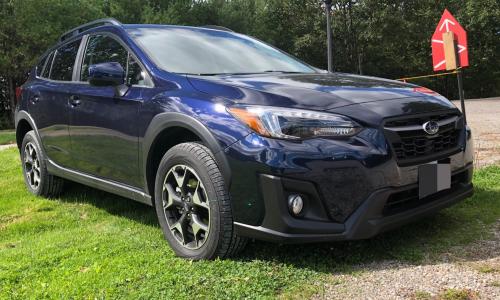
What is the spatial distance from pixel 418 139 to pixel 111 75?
7.23 feet

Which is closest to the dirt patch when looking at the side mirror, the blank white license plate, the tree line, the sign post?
the blank white license plate

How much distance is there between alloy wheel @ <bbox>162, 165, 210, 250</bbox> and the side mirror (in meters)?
0.87

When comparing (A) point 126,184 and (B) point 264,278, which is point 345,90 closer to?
(B) point 264,278

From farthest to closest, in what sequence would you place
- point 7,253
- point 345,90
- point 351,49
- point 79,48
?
point 351,49 < point 79,48 < point 7,253 < point 345,90

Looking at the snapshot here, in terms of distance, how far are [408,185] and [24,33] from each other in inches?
953

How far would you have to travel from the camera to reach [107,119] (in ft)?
13.1

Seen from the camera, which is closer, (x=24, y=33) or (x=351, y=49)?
(x=24, y=33)

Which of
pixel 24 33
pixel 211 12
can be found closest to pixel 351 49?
pixel 211 12

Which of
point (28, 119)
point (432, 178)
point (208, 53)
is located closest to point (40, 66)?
point (28, 119)

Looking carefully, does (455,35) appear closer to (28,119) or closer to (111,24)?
(111,24)

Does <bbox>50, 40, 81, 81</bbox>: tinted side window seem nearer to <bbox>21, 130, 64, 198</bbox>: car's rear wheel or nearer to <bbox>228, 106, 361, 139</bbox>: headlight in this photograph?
<bbox>21, 130, 64, 198</bbox>: car's rear wheel

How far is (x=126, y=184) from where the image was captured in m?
3.97

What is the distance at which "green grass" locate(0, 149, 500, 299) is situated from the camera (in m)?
2.89

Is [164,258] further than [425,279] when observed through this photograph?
Yes
